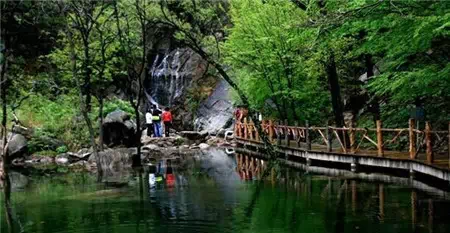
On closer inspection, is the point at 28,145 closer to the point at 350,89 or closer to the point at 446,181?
the point at 350,89

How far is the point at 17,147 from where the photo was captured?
1196 inches

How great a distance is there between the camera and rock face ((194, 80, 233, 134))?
4144 cm

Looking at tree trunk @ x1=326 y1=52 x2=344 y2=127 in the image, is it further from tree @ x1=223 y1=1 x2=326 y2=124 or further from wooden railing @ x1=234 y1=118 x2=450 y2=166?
tree @ x1=223 y1=1 x2=326 y2=124

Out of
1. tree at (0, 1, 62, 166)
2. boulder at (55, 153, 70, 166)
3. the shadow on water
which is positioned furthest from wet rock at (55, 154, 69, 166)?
tree at (0, 1, 62, 166)

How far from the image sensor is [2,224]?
539 inches

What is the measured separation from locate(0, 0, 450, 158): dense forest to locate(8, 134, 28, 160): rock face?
73cm

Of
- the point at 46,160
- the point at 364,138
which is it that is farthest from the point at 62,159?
the point at 364,138

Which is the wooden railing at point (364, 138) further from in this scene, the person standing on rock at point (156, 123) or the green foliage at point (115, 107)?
the green foliage at point (115, 107)

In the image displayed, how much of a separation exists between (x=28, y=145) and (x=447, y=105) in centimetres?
2108

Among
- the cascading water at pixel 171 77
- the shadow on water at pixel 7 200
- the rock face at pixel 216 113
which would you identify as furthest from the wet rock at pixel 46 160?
the cascading water at pixel 171 77

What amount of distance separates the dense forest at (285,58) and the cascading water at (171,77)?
28.4 feet

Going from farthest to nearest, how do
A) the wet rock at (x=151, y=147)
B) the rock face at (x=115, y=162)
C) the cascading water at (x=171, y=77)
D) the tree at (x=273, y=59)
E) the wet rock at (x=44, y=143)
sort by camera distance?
the cascading water at (x=171, y=77) < the wet rock at (x=151, y=147) < the wet rock at (x=44, y=143) < the tree at (x=273, y=59) < the rock face at (x=115, y=162)

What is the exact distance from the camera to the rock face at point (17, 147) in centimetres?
→ 2992

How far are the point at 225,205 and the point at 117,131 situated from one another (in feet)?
57.4
